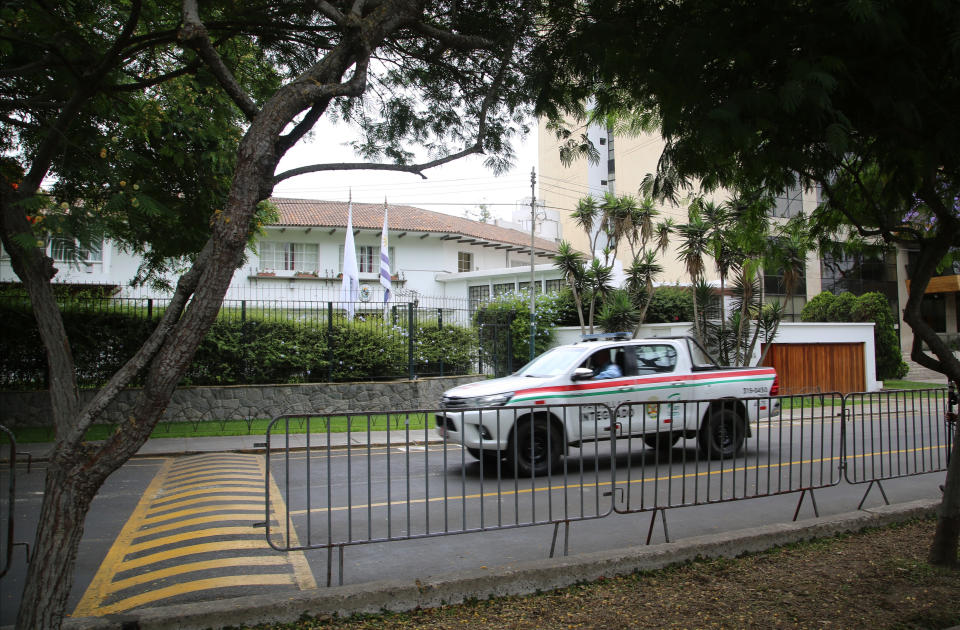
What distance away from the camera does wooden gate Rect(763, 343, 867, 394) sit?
74.6 feet

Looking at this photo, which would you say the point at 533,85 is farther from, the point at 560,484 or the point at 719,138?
the point at 560,484

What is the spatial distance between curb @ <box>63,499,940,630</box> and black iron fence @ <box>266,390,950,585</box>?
44 cm

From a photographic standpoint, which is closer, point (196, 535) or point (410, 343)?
point (196, 535)

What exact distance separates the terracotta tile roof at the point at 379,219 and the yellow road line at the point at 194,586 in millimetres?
30568

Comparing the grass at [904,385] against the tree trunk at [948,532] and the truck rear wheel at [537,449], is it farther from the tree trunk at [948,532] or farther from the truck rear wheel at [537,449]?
the tree trunk at [948,532]

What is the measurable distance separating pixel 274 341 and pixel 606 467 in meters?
10.4

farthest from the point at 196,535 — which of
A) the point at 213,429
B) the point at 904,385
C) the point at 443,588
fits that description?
the point at 904,385

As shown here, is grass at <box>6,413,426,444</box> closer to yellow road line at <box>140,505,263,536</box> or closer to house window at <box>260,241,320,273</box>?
yellow road line at <box>140,505,263,536</box>

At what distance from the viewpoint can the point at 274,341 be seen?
56.3 ft

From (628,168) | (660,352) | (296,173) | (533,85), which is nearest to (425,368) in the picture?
(660,352)

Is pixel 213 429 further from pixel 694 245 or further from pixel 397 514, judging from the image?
pixel 694 245

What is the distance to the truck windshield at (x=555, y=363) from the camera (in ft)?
33.8

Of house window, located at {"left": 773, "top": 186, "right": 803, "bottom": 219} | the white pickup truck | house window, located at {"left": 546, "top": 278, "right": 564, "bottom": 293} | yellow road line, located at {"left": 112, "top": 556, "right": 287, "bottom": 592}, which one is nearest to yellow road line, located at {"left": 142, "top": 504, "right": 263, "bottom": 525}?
yellow road line, located at {"left": 112, "top": 556, "right": 287, "bottom": 592}

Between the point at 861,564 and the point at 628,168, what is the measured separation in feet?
115
